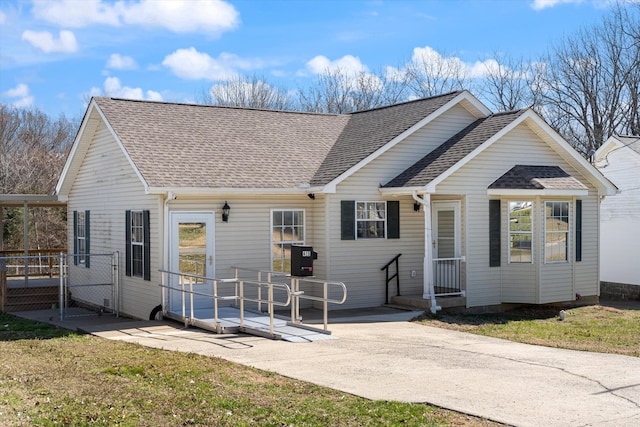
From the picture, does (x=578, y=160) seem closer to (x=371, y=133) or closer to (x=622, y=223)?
(x=371, y=133)

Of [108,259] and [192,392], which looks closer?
[192,392]

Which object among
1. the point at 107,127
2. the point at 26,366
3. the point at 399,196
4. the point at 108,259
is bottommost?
the point at 26,366

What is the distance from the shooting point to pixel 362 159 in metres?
18.1

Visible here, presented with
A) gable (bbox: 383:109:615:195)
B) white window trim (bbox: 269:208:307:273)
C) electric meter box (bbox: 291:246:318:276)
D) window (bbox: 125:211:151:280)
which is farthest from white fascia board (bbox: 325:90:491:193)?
window (bbox: 125:211:151:280)

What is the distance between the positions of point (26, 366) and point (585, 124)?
33.5 meters

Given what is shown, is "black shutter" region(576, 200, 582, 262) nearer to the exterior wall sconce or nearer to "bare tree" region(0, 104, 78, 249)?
the exterior wall sconce

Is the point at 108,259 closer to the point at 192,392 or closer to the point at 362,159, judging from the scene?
the point at 362,159

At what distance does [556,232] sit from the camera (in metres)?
19.0

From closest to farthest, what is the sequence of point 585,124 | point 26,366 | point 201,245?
point 26,366 < point 201,245 < point 585,124

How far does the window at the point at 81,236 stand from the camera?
842 inches

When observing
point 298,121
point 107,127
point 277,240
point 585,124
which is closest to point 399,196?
point 277,240

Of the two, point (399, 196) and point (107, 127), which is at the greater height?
point (107, 127)

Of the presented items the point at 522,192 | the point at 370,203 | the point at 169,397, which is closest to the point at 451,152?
the point at 522,192

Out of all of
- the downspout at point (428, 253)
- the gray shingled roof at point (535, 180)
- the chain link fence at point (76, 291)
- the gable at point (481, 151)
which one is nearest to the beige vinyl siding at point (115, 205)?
the chain link fence at point (76, 291)
